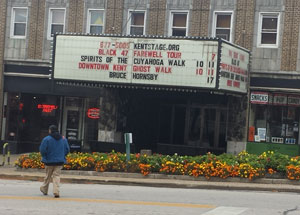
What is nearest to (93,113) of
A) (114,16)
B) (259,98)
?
(114,16)

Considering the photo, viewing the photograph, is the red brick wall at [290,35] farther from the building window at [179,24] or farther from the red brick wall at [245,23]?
the building window at [179,24]

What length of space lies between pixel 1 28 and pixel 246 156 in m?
15.2

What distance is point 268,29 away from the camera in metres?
27.5

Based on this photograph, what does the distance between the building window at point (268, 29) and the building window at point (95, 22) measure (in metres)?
7.52

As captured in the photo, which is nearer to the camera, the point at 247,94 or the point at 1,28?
the point at 247,94

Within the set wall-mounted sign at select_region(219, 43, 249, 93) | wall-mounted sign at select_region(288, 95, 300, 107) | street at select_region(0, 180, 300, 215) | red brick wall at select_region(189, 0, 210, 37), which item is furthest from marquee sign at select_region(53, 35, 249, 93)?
street at select_region(0, 180, 300, 215)

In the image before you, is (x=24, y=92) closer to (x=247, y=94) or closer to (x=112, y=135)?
(x=112, y=135)

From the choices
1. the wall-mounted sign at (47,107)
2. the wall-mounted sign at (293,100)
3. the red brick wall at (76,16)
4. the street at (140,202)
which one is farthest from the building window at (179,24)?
the street at (140,202)

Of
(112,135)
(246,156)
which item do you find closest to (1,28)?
(112,135)

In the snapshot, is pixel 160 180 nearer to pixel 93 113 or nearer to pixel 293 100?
pixel 293 100

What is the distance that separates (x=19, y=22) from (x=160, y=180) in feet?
47.6

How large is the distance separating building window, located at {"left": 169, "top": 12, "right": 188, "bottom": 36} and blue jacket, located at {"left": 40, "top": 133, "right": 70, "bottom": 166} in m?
14.8

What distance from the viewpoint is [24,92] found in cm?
3012

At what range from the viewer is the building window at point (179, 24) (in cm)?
2866
